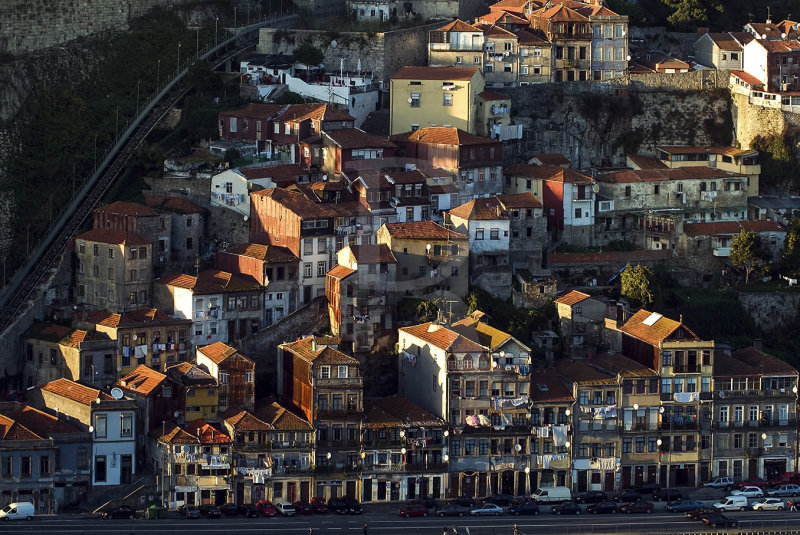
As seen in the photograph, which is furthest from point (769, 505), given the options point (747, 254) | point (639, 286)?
point (747, 254)

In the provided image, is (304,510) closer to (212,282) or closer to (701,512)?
(212,282)

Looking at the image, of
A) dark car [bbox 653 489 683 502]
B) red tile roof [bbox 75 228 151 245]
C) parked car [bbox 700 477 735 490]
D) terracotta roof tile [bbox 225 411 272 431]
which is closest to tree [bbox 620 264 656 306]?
parked car [bbox 700 477 735 490]

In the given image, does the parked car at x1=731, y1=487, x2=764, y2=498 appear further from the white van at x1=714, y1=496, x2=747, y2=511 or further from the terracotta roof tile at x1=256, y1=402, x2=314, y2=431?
the terracotta roof tile at x1=256, y1=402, x2=314, y2=431

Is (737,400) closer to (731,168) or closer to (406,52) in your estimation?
(731,168)

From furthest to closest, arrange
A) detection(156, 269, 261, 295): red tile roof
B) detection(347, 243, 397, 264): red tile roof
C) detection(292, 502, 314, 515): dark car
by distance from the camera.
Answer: detection(347, 243, 397, 264): red tile roof
detection(156, 269, 261, 295): red tile roof
detection(292, 502, 314, 515): dark car

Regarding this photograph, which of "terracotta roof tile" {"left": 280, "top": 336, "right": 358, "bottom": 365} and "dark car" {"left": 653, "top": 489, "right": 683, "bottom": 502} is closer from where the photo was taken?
"terracotta roof tile" {"left": 280, "top": 336, "right": 358, "bottom": 365}

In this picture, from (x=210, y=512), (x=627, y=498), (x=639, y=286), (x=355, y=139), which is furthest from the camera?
(x=355, y=139)
